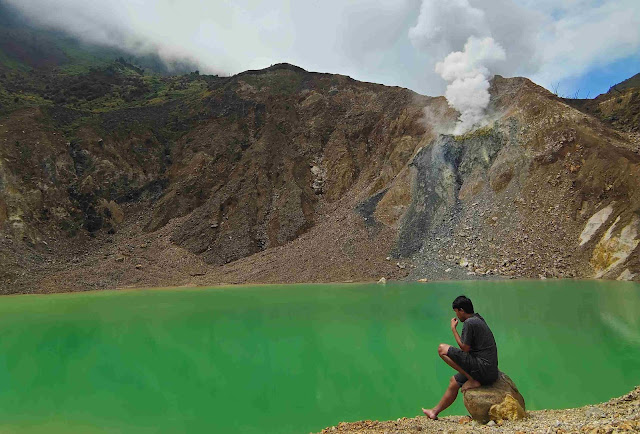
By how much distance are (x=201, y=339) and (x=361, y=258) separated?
23081 millimetres

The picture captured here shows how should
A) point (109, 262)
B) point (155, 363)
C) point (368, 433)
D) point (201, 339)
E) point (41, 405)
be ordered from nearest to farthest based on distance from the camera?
point (368, 433), point (41, 405), point (155, 363), point (201, 339), point (109, 262)

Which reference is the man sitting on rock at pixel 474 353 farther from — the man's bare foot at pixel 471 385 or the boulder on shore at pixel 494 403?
the boulder on shore at pixel 494 403

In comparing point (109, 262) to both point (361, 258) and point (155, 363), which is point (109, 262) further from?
point (155, 363)

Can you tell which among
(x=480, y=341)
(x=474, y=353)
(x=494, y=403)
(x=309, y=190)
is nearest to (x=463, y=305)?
(x=480, y=341)

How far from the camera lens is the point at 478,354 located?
6105 millimetres

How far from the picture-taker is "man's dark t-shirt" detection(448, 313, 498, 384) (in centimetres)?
604

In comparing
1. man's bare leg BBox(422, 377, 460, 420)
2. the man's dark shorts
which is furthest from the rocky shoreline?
the man's dark shorts

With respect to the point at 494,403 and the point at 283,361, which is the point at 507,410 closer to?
the point at 494,403

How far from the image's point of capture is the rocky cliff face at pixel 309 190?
34312 millimetres

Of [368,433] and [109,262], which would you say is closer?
[368,433]

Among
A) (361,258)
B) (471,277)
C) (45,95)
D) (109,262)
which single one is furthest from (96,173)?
(471,277)

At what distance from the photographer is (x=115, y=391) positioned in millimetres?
9656

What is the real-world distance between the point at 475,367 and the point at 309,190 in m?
43.8

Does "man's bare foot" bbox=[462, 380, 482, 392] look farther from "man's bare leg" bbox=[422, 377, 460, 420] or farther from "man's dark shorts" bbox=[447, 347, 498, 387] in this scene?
"man's bare leg" bbox=[422, 377, 460, 420]
